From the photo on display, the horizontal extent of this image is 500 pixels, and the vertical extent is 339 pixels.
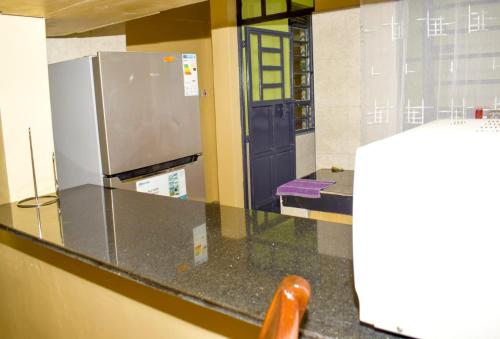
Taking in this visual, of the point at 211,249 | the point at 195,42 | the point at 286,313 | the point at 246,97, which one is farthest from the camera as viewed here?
the point at 195,42

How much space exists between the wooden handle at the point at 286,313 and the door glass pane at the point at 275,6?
3.84 m

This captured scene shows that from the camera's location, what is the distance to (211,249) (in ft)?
3.91

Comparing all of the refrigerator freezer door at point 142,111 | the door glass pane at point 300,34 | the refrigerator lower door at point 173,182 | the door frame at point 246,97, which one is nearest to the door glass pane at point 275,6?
the door frame at point 246,97

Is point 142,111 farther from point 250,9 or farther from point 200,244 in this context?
point 250,9

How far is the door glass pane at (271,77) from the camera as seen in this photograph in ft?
14.3

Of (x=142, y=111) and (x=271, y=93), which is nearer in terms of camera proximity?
(x=142, y=111)

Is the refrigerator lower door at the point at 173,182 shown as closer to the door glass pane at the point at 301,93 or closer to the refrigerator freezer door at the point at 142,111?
the refrigerator freezer door at the point at 142,111

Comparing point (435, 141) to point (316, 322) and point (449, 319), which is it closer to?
point (449, 319)

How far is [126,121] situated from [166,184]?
0.44 meters

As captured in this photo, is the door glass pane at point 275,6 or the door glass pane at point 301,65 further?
the door glass pane at point 301,65

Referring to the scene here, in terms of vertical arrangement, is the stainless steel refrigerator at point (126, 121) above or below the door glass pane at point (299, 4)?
below

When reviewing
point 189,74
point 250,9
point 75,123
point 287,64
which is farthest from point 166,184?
point 287,64

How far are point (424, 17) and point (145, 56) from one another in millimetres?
1548

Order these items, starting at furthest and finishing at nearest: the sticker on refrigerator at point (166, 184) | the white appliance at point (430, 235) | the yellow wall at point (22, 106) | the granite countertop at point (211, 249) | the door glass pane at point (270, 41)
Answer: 1. the door glass pane at point (270, 41)
2. the sticker on refrigerator at point (166, 184)
3. the yellow wall at point (22, 106)
4. the granite countertop at point (211, 249)
5. the white appliance at point (430, 235)
